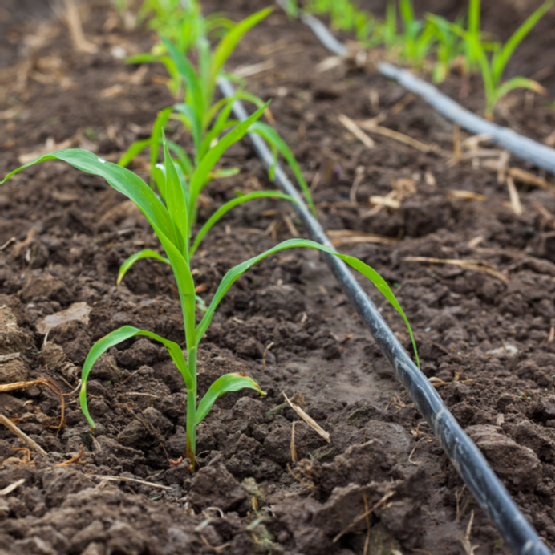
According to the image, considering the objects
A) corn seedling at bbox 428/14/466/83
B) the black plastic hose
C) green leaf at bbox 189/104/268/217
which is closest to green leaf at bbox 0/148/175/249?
green leaf at bbox 189/104/268/217

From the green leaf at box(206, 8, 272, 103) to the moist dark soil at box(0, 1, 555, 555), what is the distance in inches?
15.1

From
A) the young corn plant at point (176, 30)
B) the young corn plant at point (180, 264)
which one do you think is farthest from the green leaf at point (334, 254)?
the young corn plant at point (176, 30)

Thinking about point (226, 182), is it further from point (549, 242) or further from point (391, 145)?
point (549, 242)

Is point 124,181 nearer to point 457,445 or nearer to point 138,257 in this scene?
point 138,257

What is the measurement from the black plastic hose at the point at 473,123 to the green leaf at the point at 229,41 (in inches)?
52.5

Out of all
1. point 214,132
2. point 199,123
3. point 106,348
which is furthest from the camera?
point 199,123

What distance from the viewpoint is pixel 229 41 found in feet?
6.18

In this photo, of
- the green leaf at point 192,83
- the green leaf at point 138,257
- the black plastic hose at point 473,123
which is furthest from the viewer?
the black plastic hose at point 473,123

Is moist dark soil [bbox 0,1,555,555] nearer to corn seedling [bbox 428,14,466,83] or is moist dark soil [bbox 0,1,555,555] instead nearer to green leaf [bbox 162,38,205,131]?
green leaf [bbox 162,38,205,131]

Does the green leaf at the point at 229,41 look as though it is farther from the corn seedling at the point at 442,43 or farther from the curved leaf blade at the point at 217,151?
the corn seedling at the point at 442,43

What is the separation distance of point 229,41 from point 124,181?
1.14 meters

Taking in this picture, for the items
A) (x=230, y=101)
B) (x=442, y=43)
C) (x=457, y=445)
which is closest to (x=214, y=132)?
(x=230, y=101)

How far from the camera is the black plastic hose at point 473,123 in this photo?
7.82 feet

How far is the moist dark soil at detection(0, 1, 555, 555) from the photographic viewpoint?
909 mm
